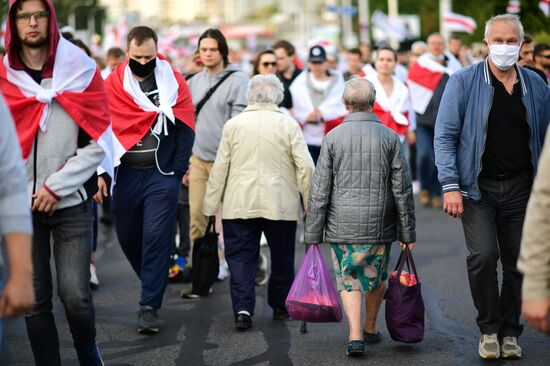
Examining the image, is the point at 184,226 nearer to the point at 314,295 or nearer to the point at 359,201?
the point at 314,295

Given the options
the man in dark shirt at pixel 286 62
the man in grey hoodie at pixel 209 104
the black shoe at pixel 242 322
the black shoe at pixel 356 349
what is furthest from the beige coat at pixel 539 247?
the man in dark shirt at pixel 286 62

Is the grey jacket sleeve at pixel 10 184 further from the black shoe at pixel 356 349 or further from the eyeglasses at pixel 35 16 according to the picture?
the black shoe at pixel 356 349

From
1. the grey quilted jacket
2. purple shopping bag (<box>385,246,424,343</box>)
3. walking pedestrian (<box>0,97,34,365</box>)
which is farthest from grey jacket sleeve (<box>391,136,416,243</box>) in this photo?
walking pedestrian (<box>0,97,34,365</box>)

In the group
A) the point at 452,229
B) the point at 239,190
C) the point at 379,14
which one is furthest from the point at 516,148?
the point at 379,14

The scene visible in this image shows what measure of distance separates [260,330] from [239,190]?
940 mm

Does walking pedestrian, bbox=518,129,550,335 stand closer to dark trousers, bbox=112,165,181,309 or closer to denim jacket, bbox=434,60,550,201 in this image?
denim jacket, bbox=434,60,550,201

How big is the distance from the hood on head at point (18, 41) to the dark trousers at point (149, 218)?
230 cm

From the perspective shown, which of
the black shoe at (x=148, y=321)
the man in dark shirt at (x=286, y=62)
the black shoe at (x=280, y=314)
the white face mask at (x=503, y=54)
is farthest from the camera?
the man in dark shirt at (x=286, y=62)

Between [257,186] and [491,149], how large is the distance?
187cm

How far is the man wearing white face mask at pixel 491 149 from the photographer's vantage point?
23.0ft

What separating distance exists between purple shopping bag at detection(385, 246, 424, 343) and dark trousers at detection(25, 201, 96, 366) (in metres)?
2.04

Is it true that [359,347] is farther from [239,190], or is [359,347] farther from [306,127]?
[306,127]

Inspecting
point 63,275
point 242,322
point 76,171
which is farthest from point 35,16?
point 242,322

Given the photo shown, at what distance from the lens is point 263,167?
836cm
